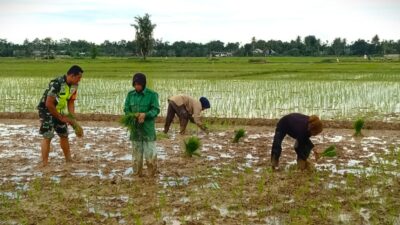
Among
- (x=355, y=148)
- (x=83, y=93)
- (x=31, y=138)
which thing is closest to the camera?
(x=355, y=148)

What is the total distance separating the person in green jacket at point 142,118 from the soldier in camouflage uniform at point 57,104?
767mm

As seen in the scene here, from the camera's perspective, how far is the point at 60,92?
18.4 feet

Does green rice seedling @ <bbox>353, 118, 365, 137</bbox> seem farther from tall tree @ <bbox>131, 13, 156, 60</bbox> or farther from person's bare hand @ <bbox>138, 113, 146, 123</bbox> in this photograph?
tall tree @ <bbox>131, 13, 156, 60</bbox>

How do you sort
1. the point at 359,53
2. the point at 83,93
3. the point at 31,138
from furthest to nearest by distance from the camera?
the point at 359,53 < the point at 83,93 < the point at 31,138

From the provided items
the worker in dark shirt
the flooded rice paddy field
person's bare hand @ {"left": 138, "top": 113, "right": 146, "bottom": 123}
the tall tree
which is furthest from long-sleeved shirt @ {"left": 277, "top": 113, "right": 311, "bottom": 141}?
the tall tree

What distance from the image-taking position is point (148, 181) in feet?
16.9

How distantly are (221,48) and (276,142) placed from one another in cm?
7211

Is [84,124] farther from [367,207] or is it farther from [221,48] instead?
[221,48]

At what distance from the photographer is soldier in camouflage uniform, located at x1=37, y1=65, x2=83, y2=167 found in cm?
557

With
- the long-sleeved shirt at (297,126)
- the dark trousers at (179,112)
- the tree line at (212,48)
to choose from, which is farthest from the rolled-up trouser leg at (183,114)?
the tree line at (212,48)

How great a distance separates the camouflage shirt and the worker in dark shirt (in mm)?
2403

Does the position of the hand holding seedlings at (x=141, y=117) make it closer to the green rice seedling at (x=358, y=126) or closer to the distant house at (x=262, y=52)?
the green rice seedling at (x=358, y=126)

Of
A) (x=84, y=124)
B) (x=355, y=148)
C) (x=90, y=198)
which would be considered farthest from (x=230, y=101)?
(x=90, y=198)

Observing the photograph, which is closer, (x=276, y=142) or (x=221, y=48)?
(x=276, y=142)
